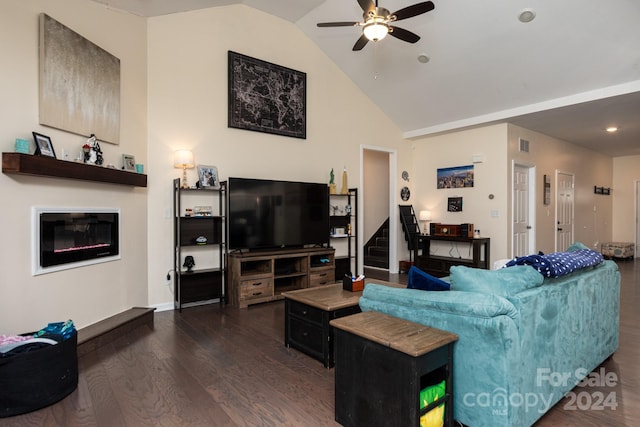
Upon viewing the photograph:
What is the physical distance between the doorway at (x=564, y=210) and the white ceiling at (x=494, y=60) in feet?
3.67

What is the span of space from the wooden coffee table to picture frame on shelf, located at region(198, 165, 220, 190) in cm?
211

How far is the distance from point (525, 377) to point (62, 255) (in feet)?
11.9

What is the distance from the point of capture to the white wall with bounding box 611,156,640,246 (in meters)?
9.38

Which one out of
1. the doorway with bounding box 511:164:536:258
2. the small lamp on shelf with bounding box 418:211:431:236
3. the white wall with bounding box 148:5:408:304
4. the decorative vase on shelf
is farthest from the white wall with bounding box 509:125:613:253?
the white wall with bounding box 148:5:408:304

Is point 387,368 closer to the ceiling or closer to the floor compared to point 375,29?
closer to the floor

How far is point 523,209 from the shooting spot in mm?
6523

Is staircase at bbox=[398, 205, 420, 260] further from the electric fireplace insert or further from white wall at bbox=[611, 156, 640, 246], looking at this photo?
white wall at bbox=[611, 156, 640, 246]

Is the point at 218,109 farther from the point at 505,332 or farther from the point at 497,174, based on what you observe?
the point at 497,174

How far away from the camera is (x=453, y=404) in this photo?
6.19 feet

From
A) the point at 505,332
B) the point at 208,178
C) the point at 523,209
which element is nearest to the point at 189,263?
the point at 208,178

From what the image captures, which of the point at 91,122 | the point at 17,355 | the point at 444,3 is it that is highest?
the point at 444,3

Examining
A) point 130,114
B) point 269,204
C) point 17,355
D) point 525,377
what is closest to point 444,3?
point 269,204

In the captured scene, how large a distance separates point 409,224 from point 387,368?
5.52m

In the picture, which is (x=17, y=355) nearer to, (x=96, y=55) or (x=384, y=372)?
(x=384, y=372)
